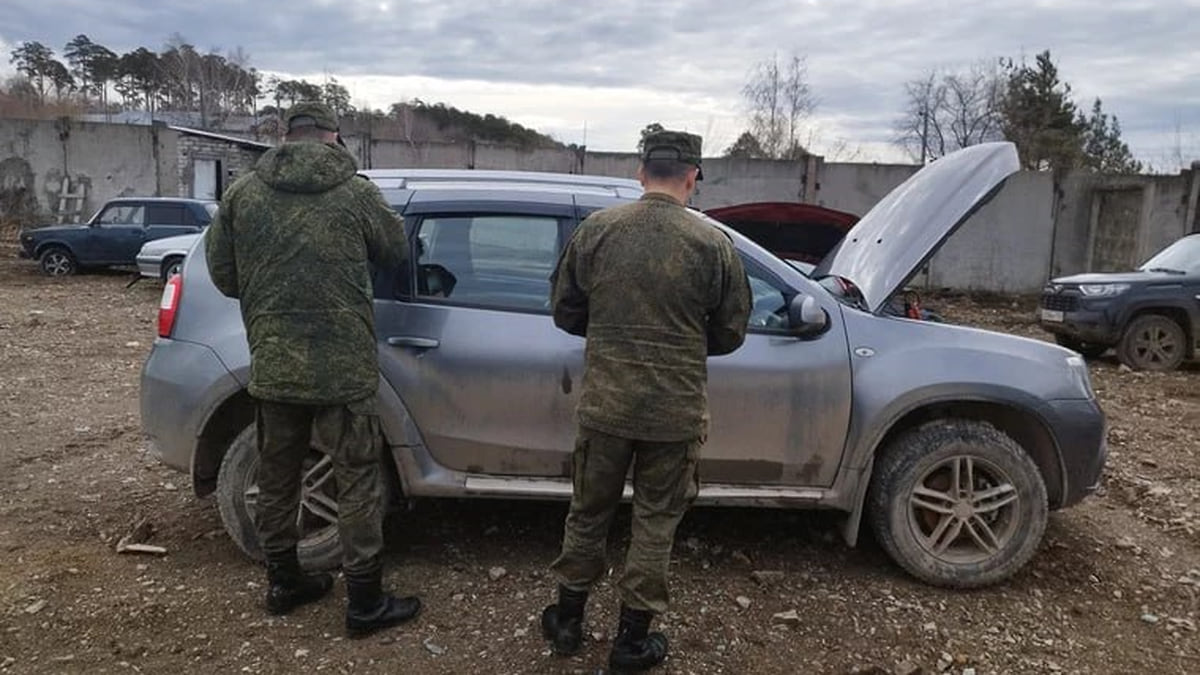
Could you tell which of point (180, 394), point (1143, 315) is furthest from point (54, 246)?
point (1143, 315)

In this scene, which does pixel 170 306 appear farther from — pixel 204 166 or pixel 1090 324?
pixel 204 166

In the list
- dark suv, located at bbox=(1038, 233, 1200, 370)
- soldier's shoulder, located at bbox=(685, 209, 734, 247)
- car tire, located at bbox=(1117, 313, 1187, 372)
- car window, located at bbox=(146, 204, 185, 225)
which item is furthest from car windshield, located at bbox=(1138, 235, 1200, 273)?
car window, located at bbox=(146, 204, 185, 225)

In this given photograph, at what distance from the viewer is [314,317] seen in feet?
9.91

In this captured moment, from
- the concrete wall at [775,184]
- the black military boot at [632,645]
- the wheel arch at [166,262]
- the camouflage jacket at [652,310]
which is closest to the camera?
the camouflage jacket at [652,310]

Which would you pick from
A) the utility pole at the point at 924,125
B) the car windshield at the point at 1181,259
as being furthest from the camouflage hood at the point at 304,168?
the utility pole at the point at 924,125

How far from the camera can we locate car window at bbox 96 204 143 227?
15789 mm

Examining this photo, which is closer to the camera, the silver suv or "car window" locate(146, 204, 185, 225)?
the silver suv

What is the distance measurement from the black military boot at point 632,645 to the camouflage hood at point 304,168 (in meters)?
1.80

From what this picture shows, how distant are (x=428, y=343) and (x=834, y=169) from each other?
17.4 metres

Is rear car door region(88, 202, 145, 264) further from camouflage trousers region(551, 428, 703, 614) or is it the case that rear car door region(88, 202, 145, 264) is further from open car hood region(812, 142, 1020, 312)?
camouflage trousers region(551, 428, 703, 614)

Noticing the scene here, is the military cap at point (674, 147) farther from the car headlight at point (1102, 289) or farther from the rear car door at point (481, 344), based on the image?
the car headlight at point (1102, 289)

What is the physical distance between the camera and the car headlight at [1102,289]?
9.40m

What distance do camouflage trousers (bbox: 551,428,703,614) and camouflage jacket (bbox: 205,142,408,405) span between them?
2.86 ft

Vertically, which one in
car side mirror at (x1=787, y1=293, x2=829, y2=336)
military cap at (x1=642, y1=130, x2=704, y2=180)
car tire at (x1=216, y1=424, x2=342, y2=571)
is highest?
military cap at (x1=642, y1=130, x2=704, y2=180)
